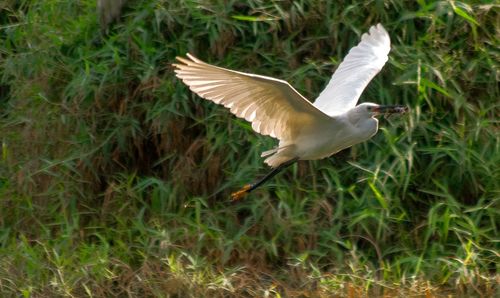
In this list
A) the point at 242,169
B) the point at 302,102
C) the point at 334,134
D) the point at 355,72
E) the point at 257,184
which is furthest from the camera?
the point at 242,169

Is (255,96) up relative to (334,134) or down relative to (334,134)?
up

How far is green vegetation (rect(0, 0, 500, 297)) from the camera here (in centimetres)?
626

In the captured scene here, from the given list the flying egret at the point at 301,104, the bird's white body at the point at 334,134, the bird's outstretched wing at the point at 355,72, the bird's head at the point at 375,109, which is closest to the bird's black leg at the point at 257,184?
the flying egret at the point at 301,104

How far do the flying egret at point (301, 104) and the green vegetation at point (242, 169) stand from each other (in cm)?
29

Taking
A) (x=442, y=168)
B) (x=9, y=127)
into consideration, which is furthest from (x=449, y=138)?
(x=9, y=127)

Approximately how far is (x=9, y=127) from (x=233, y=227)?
2.07 m

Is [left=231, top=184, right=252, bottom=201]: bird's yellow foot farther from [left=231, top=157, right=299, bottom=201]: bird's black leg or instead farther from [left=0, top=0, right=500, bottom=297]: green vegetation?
[left=0, top=0, right=500, bottom=297]: green vegetation

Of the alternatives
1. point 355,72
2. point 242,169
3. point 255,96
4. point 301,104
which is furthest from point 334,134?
point 242,169

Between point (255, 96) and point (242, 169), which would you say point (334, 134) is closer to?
point (255, 96)

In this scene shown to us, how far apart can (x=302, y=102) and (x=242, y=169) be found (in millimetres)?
1198

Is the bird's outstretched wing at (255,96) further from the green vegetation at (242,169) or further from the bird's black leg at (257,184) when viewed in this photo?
the green vegetation at (242,169)

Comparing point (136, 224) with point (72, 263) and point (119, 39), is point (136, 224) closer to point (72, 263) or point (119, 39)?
point (72, 263)

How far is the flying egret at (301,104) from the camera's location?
18.1 ft

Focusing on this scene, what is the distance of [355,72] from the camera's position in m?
6.61
